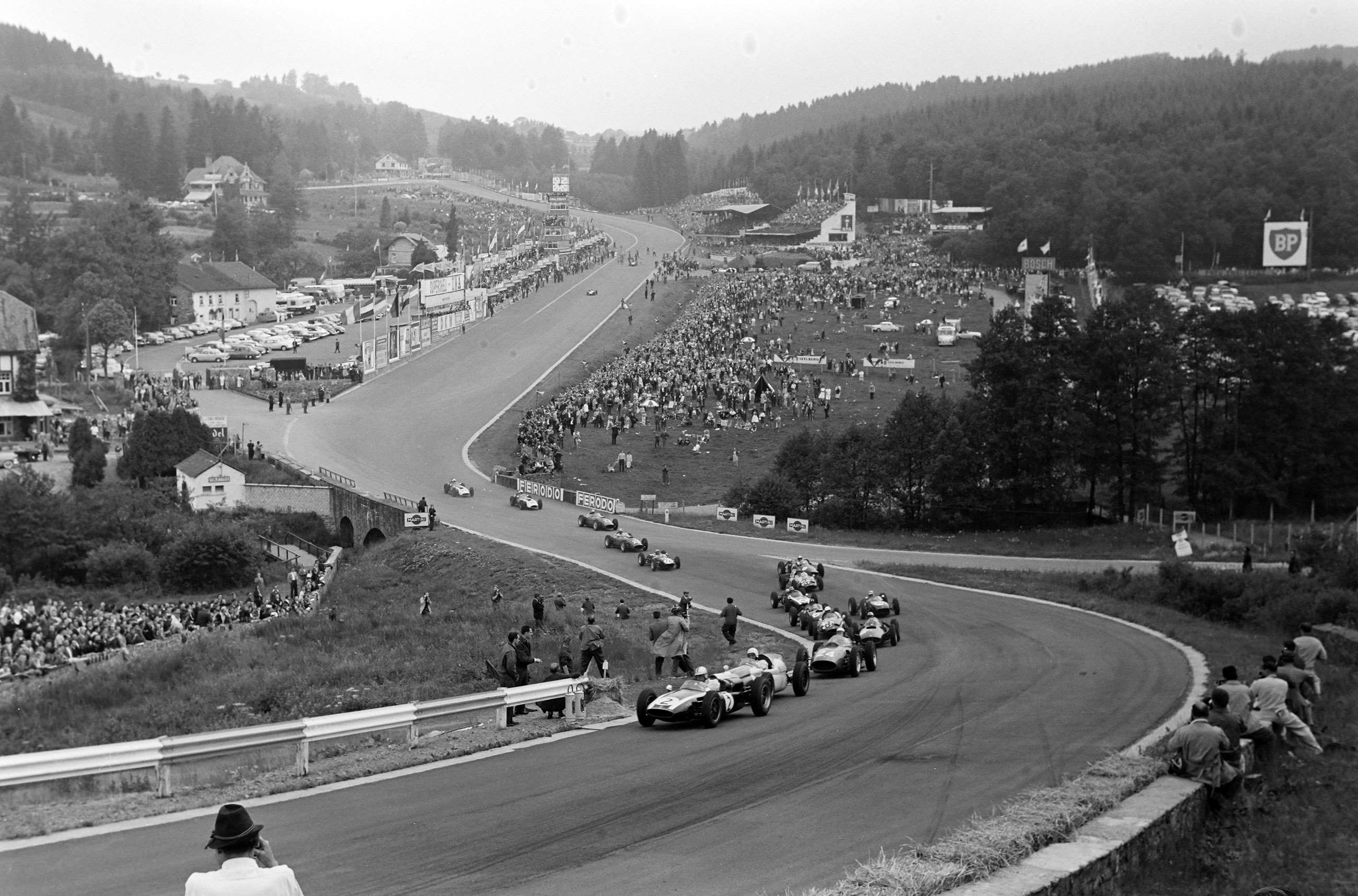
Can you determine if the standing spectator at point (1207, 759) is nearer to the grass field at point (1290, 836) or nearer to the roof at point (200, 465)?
the grass field at point (1290, 836)

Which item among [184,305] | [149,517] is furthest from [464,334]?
[149,517]

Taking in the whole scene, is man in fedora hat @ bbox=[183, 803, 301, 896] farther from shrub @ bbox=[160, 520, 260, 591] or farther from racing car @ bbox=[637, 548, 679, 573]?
shrub @ bbox=[160, 520, 260, 591]

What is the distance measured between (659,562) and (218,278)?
99597mm

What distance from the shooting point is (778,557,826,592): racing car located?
3925 cm

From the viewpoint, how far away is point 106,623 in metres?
39.5

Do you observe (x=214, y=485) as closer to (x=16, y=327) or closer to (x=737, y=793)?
(x=16, y=327)

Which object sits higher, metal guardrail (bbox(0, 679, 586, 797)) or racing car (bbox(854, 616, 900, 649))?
metal guardrail (bbox(0, 679, 586, 797))

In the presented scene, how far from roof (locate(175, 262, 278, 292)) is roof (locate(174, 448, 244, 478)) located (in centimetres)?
6786

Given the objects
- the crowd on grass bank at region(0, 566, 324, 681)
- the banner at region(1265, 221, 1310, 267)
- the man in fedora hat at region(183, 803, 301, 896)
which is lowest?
the crowd on grass bank at region(0, 566, 324, 681)

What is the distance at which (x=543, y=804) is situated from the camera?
561 inches

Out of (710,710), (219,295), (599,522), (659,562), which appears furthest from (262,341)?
(710,710)

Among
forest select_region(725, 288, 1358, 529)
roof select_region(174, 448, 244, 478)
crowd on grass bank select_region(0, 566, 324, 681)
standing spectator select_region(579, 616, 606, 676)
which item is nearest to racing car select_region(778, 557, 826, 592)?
standing spectator select_region(579, 616, 606, 676)

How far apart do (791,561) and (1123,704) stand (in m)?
22.0

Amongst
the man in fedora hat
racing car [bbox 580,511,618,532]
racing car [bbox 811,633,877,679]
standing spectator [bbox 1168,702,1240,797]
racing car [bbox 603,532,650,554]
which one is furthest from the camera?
racing car [bbox 580,511,618,532]
